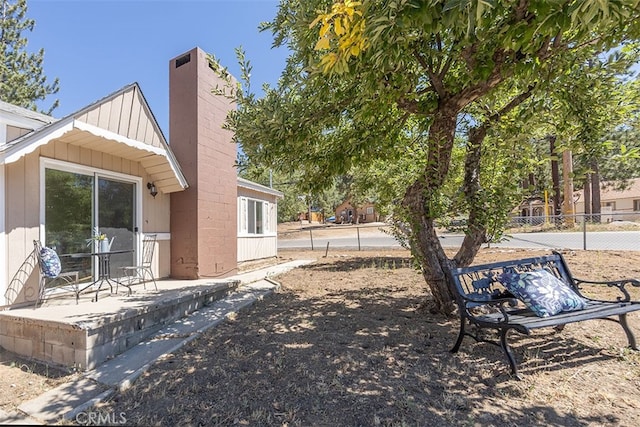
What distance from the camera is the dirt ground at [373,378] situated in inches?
87.3

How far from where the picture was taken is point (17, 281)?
414 centimetres

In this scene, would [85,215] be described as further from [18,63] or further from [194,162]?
[18,63]

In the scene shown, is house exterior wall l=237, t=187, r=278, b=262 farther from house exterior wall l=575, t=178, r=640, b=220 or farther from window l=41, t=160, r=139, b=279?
house exterior wall l=575, t=178, r=640, b=220

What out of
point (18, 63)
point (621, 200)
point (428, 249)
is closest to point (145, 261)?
point (428, 249)

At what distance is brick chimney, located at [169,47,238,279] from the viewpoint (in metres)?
6.35

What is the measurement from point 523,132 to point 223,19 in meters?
6.36

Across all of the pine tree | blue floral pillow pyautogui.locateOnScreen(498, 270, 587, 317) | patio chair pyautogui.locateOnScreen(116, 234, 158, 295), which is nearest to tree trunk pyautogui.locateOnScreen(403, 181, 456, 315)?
blue floral pillow pyautogui.locateOnScreen(498, 270, 587, 317)

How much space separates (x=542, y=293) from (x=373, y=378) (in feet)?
6.49

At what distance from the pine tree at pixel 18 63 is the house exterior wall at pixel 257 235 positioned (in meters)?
13.5

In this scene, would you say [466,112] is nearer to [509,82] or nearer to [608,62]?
[509,82]

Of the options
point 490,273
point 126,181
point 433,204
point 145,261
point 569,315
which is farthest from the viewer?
point 145,261

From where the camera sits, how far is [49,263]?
4023 millimetres

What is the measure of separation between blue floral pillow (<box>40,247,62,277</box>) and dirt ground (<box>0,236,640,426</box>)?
105cm

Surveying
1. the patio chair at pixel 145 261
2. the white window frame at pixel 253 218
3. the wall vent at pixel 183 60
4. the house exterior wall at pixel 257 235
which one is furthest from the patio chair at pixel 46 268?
the white window frame at pixel 253 218
